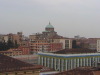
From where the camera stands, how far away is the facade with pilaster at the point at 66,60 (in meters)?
26.9

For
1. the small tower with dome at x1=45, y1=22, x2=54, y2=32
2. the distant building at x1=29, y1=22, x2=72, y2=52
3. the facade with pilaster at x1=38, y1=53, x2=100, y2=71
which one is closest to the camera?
the facade with pilaster at x1=38, y1=53, x2=100, y2=71

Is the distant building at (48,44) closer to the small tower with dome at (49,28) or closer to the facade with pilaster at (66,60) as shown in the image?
the small tower with dome at (49,28)

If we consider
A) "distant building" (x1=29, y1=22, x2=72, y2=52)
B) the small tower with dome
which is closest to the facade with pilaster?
"distant building" (x1=29, y1=22, x2=72, y2=52)

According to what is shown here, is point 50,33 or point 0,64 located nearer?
point 0,64

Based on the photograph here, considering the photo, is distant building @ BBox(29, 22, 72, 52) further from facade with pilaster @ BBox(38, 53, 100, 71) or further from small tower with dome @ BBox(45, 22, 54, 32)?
facade with pilaster @ BBox(38, 53, 100, 71)

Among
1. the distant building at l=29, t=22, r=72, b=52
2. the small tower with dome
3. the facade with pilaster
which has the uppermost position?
the small tower with dome

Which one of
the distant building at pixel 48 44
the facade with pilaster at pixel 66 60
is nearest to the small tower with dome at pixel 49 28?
the distant building at pixel 48 44

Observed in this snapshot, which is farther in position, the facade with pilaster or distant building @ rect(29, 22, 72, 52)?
distant building @ rect(29, 22, 72, 52)

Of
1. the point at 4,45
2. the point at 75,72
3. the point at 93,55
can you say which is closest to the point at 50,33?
the point at 4,45

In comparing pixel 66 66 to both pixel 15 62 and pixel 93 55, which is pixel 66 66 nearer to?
pixel 93 55

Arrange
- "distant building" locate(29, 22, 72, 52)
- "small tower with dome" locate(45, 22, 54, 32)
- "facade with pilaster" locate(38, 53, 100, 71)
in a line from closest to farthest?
"facade with pilaster" locate(38, 53, 100, 71) → "distant building" locate(29, 22, 72, 52) → "small tower with dome" locate(45, 22, 54, 32)

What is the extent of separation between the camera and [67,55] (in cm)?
2669

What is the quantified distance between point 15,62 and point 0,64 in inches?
25.7

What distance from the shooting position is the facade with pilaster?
26.9 metres
